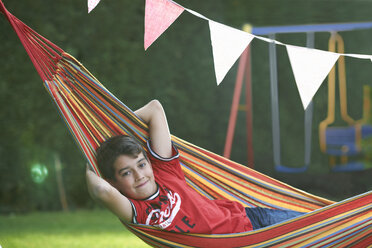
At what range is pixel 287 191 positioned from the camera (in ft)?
6.87

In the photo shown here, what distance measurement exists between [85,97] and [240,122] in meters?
2.63

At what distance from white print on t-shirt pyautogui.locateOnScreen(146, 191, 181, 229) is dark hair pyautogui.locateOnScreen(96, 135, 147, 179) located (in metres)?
0.19

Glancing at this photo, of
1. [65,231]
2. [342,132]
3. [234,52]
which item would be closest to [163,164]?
[234,52]

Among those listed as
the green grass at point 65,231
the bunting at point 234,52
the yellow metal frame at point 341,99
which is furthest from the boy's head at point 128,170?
the yellow metal frame at point 341,99

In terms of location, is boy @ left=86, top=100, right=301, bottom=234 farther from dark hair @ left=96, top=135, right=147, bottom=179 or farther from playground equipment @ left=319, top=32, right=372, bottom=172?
playground equipment @ left=319, top=32, right=372, bottom=172

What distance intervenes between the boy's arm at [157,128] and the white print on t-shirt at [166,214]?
20 cm

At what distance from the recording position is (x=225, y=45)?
1819 mm

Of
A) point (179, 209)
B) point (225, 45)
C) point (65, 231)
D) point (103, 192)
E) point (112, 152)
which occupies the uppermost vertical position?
point (225, 45)

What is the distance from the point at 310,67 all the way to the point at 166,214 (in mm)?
707

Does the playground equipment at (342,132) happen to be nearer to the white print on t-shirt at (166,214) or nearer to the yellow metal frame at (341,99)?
the yellow metal frame at (341,99)

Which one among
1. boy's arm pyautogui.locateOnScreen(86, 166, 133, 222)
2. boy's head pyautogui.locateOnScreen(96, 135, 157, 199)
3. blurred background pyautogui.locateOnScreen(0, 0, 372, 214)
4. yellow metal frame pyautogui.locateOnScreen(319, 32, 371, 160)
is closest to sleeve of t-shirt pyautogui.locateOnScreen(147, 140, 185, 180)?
boy's head pyautogui.locateOnScreen(96, 135, 157, 199)

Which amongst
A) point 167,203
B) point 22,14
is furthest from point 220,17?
point 167,203

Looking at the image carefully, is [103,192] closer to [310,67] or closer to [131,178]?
[131,178]

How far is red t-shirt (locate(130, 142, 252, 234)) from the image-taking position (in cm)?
175
